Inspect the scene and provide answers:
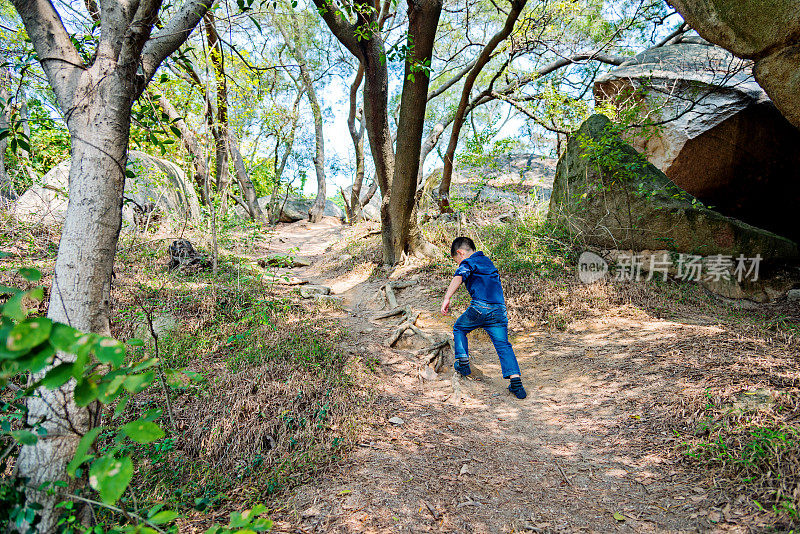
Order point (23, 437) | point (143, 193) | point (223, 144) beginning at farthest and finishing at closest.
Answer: point (223, 144)
point (143, 193)
point (23, 437)

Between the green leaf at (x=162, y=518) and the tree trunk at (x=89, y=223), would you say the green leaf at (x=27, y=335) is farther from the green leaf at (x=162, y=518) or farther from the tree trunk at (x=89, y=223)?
the tree trunk at (x=89, y=223)

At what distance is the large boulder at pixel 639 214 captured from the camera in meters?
6.59

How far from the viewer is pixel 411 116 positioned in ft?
21.6

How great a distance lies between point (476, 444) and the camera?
322cm

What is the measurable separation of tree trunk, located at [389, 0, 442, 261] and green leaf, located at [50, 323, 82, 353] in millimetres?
5207

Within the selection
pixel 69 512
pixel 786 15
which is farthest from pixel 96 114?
pixel 786 15

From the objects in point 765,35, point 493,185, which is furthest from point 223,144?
point 765,35

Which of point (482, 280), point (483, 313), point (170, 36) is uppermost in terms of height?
point (170, 36)

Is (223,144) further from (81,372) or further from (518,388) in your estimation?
(81,372)

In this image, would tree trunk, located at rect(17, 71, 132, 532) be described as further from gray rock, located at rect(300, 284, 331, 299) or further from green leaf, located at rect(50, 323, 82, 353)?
gray rock, located at rect(300, 284, 331, 299)

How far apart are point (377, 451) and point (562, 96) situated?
8079 mm

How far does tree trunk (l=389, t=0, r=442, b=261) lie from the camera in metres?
5.66

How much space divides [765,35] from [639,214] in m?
3.22

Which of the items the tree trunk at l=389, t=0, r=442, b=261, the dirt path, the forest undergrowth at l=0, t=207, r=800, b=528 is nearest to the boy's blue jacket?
the dirt path
